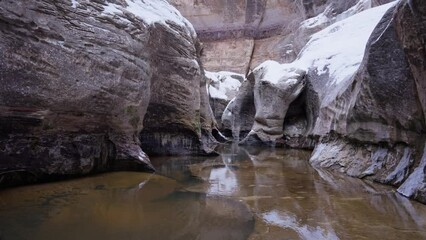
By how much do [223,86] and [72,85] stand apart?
1565 cm

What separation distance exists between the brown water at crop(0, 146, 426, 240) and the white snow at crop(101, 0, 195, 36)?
2.57 metres

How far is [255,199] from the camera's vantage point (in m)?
3.34

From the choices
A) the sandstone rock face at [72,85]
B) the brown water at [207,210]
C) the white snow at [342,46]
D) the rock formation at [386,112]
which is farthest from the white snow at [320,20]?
the brown water at [207,210]

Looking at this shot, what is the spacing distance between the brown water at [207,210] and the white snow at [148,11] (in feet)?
8.43

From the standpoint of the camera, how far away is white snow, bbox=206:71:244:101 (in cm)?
1838

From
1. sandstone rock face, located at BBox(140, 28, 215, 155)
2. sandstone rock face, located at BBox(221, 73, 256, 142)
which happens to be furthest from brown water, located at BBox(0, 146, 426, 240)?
sandstone rock face, located at BBox(221, 73, 256, 142)

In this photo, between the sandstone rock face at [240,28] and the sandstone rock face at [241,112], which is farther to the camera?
the sandstone rock face at [240,28]

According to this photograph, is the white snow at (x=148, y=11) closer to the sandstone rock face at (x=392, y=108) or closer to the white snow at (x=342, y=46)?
the sandstone rock face at (x=392, y=108)

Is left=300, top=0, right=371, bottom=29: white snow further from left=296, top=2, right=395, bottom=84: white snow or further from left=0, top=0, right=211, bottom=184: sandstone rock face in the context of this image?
left=0, top=0, right=211, bottom=184: sandstone rock face

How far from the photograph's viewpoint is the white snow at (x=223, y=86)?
18.4 m

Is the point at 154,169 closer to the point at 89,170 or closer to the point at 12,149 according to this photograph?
the point at 89,170

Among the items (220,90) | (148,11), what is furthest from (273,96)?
(220,90)

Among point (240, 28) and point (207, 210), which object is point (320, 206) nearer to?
point (207, 210)

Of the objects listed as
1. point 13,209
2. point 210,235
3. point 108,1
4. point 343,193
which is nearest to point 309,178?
point 343,193
